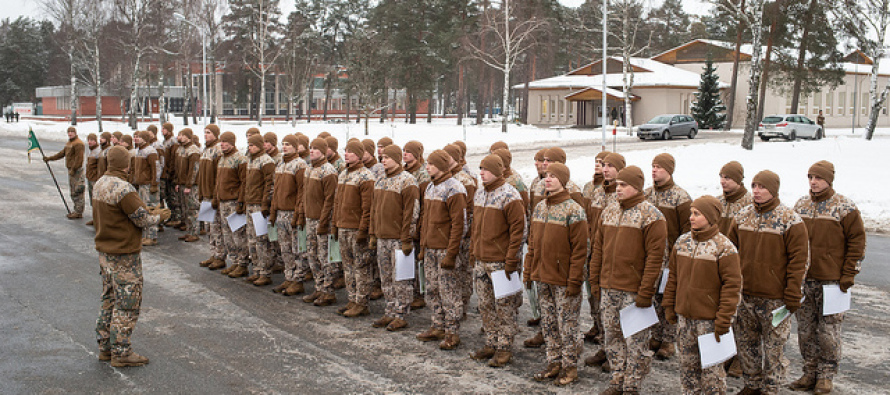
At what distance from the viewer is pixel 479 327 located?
28.8 ft

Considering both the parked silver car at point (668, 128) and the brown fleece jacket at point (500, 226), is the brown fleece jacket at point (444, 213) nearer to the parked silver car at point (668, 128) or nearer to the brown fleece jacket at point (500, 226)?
the brown fleece jacket at point (500, 226)

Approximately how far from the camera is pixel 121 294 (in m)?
7.31

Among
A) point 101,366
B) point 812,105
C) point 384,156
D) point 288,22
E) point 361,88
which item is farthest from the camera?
point 288,22

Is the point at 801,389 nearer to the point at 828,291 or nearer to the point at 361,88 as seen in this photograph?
the point at 828,291

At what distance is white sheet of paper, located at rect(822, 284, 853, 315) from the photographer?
6.64 m

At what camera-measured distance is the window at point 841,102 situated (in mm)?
60362

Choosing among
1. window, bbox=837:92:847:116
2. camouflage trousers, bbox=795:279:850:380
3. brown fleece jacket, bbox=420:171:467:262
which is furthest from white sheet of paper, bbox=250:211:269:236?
window, bbox=837:92:847:116

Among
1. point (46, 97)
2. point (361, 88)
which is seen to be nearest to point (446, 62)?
point (361, 88)

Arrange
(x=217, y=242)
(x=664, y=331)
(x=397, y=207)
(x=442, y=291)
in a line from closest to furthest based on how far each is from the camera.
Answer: (x=664, y=331) → (x=442, y=291) → (x=397, y=207) → (x=217, y=242)

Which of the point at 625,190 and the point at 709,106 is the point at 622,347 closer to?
the point at 625,190

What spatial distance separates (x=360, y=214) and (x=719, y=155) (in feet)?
64.1

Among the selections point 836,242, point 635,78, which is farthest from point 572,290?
point 635,78

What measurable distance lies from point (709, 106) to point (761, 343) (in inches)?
1983

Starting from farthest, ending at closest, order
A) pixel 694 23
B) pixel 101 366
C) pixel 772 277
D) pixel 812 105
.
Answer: pixel 694 23
pixel 812 105
pixel 101 366
pixel 772 277
